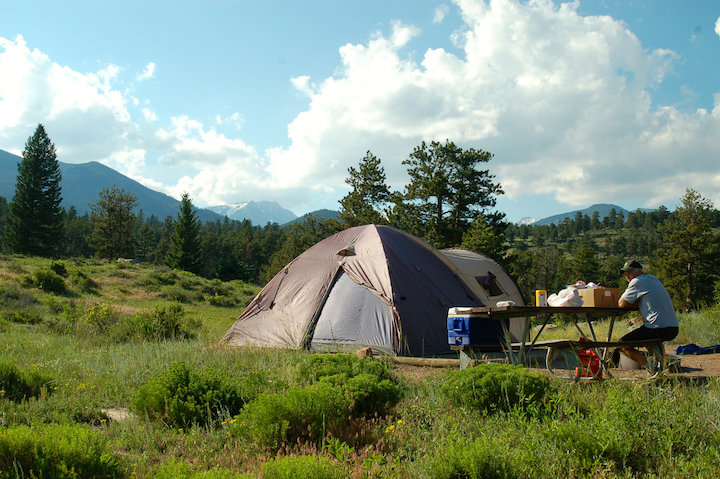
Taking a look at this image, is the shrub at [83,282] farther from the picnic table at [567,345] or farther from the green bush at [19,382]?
the picnic table at [567,345]

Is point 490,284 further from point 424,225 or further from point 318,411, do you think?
point 424,225

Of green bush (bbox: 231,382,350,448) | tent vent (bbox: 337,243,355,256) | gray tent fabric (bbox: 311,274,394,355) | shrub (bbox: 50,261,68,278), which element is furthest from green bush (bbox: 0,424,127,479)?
shrub (bbox: 50,261,68,278)

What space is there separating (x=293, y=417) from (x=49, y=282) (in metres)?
21.0

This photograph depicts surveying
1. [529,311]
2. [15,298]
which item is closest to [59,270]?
[15,298]

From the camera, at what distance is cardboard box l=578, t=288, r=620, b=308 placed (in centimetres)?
598

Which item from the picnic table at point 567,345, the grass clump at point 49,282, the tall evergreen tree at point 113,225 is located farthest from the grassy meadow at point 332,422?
the tall evergreen tree at point 113,225

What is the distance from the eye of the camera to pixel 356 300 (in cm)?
852

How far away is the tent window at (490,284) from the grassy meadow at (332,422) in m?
5.01

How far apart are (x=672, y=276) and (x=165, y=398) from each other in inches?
1684

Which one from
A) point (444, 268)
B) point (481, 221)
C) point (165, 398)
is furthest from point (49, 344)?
point (481, 221)

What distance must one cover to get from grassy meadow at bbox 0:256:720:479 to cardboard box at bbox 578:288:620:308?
3.89ft

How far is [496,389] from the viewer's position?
13.2ft

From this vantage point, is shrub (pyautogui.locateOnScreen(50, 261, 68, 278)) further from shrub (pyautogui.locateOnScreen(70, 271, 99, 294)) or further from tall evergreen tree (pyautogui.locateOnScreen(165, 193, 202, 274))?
tall evergreen tree (pyautogui.locateOnScreen(165, 193, 202, 274))

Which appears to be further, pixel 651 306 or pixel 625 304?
pixel 625 304
